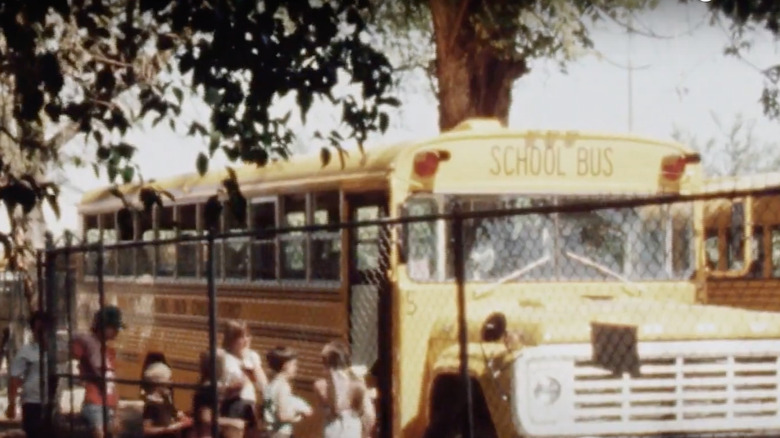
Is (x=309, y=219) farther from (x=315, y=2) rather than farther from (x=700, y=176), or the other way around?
(x=315, y=2)

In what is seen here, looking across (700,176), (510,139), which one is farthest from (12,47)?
(700,176)

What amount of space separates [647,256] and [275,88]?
3.68 metres

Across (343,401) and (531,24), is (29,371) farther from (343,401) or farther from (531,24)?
(531,24)

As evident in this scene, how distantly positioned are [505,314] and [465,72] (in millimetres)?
10949

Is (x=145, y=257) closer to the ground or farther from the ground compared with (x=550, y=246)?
farther from the ground

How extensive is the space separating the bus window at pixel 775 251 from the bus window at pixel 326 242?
17.0ft

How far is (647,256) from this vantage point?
11312mm

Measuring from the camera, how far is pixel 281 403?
34.5ft

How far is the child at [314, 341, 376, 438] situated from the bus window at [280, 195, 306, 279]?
85.4 inches

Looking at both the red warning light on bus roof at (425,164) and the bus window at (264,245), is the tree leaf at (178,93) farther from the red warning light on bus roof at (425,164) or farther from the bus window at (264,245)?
the bus window at (264,245)

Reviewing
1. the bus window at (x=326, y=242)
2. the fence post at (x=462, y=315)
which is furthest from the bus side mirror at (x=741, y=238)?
the fence post at (x=462, y=315)

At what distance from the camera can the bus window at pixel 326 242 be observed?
12.1 m

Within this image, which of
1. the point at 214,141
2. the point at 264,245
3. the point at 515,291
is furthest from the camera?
the point at 264,245

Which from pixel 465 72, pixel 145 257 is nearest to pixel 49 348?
pixel 145 257
